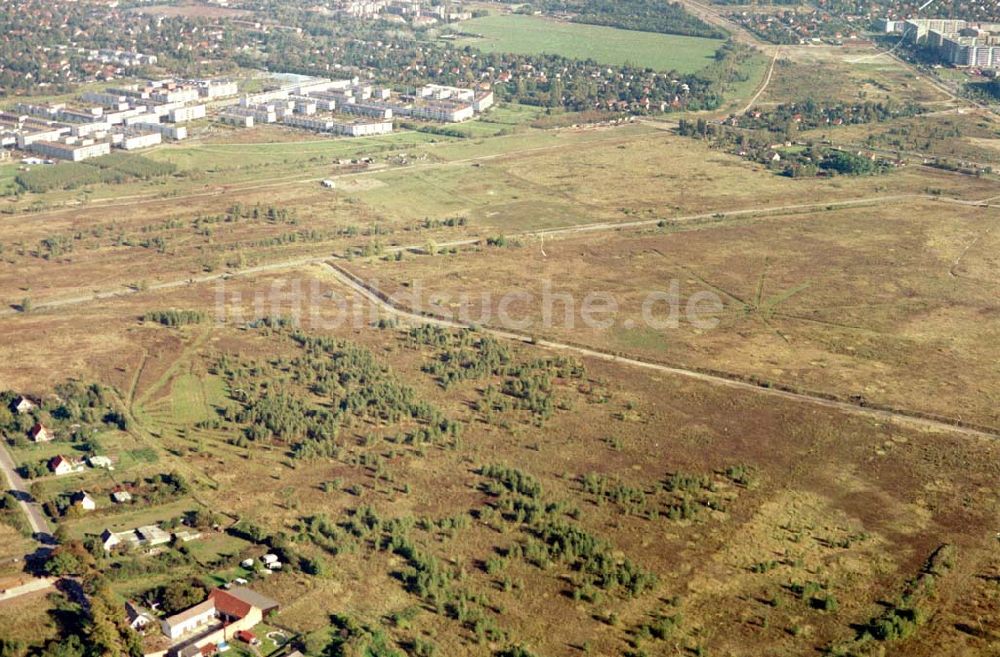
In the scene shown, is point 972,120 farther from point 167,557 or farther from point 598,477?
point 167,557

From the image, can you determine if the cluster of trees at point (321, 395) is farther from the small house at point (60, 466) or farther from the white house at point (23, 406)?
the white house at point (23, 406)

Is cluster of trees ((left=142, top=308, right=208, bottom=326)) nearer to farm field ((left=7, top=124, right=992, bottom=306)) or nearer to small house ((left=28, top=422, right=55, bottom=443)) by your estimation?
farm field ((left=7, top=124, right=992, bottom=306))

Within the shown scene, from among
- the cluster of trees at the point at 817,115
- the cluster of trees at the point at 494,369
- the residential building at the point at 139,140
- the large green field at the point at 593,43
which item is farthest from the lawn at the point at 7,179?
the large green field at the point at 593,43

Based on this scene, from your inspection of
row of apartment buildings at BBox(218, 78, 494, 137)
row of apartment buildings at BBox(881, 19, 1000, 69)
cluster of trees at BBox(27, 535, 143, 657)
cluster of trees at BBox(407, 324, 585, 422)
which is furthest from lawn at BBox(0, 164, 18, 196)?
row of apartment buildings at BBox(881, 19, 1000, 69)

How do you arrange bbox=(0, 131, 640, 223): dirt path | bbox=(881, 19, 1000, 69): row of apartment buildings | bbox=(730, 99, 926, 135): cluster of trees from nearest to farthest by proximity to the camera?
bbox=(0, 131, 640, 223): dirt path < bbox=(730, 99, 926, 135): cluster of trees < bbox=(881, 19, 1000, 69): row of apartment buildings

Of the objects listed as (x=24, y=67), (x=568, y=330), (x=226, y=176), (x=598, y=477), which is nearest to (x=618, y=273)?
(x=568, y=330)

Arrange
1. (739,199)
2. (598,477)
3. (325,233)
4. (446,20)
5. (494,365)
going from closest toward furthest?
(598,477)
(494,365)
(325,233)
(739,199)
(446,20)
